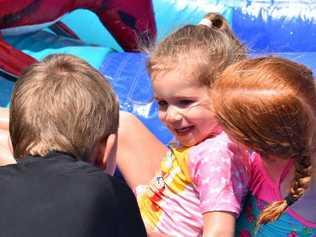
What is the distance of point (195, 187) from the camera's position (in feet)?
4.78

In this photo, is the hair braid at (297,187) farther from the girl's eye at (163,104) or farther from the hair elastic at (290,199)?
the girl's eye at (163,104)

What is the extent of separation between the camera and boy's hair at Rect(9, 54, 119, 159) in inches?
43.4

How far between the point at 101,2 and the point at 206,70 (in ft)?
4.86

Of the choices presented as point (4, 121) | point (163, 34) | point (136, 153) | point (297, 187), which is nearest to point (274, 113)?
point (297, 187)

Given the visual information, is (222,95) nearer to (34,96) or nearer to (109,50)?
(34,96)

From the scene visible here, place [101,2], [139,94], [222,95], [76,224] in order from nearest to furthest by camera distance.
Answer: [76,224], [222,95], [139,94], [101,2]

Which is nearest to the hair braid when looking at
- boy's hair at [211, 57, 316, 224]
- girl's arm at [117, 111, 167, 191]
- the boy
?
boy's hair at [211, 57, 316, 224]

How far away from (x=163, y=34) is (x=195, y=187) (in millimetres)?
934

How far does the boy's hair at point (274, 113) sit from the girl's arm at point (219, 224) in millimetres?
94

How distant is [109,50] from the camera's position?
2.63 m

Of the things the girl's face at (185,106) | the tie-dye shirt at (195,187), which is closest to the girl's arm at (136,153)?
the tie-dye shirt at (195,187)

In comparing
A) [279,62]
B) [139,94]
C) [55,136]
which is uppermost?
[279,62]

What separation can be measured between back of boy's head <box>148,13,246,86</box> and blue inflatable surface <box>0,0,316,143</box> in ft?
2.26

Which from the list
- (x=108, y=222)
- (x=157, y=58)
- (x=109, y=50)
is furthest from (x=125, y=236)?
(x=109, y=50)
